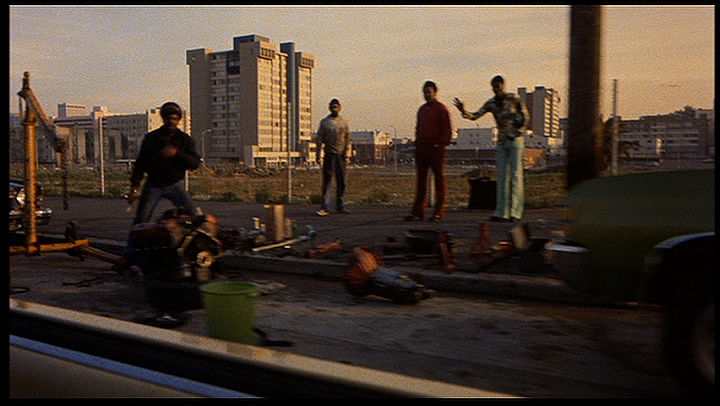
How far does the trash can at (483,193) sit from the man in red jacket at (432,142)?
200 cm

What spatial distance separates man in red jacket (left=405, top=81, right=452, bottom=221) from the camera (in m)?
10.1

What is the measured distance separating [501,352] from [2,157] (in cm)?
312

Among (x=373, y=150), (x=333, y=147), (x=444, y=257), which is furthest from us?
(x=373, y=150)

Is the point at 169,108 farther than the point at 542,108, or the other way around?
the point at 542,108

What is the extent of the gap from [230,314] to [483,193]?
8697 millimetres

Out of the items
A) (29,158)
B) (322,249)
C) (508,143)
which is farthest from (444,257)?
(29,158)

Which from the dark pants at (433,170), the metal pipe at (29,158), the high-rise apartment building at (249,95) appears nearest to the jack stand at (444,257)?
the dark pants at (433,170)

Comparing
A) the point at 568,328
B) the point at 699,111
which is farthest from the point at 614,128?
the point at 568,328

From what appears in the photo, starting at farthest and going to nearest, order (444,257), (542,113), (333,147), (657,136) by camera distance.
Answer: (542,113) < (333,147) < (657,136) < (444,257)

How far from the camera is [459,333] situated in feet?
15.4

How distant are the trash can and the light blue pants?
212 centimetres

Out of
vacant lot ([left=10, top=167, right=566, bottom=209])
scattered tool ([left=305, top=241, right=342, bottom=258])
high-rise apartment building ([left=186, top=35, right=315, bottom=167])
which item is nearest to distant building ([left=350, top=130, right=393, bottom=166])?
high-rise apartment building ([left=186, top=35, right=315, bottom=167])

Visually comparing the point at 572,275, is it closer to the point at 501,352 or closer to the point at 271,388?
the point at 501,352

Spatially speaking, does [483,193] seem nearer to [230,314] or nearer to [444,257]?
[444,257]
